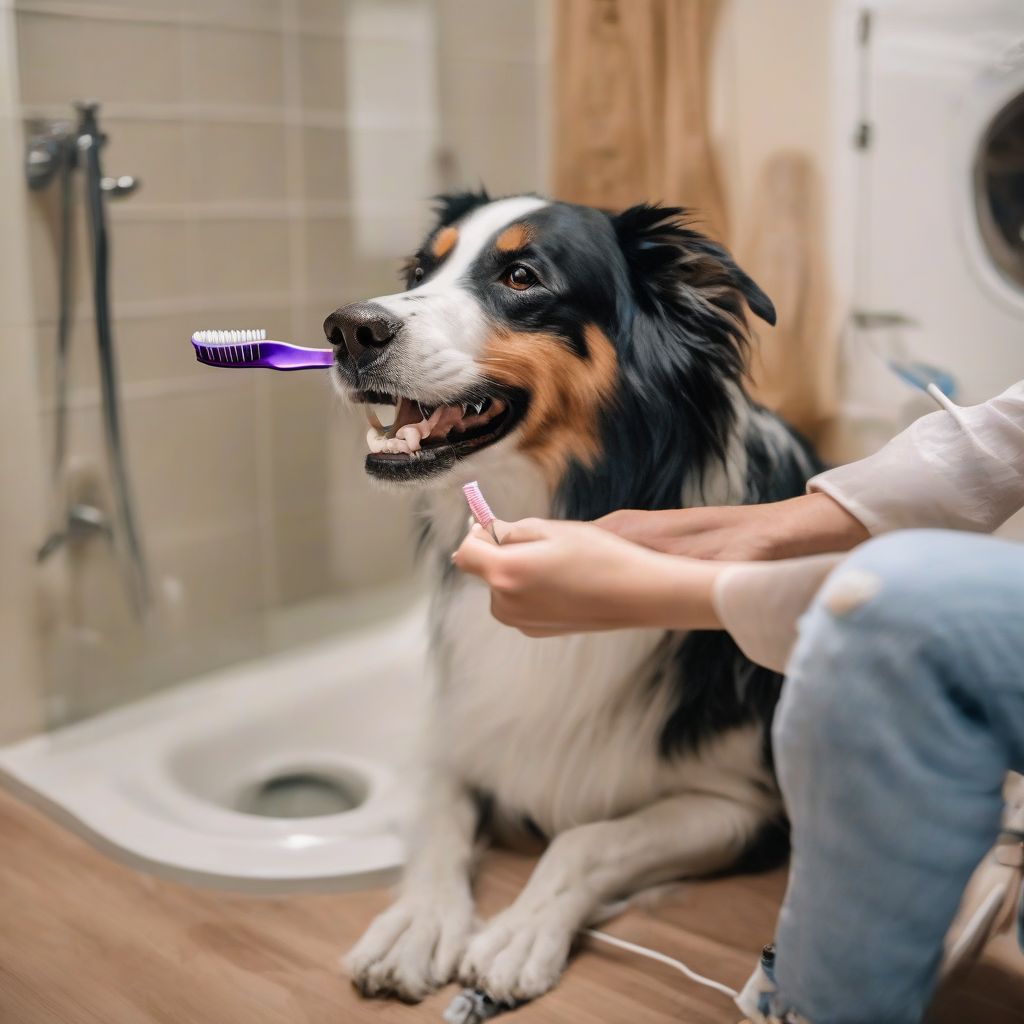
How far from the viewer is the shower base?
5.12 feet

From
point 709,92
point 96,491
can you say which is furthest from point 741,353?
point 96,491

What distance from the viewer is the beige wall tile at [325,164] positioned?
7.14 feet

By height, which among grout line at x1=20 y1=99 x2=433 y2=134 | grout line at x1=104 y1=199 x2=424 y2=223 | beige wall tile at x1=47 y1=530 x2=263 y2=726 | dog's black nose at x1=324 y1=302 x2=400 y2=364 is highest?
grout line at x1=20 y1=99 x2=433 y2=134

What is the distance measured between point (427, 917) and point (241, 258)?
4.07 ft

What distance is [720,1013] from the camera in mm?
1248

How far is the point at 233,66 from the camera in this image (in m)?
2.02

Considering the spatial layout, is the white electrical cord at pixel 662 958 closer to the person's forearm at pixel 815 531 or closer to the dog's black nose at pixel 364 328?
the person's forearm at pixel 815 531

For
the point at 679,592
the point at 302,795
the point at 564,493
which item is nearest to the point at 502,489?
the point at 564,493

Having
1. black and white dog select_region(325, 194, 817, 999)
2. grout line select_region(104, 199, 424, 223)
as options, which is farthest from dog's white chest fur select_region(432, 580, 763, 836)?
grout line select_region(104, 199, 424, 223)

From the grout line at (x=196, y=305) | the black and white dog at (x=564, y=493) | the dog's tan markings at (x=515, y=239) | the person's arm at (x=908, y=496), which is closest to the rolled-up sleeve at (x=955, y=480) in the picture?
the person's arm at (x=908, y=496)

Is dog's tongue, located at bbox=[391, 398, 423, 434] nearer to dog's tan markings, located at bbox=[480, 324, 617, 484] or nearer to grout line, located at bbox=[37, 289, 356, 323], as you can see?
dog's tan markings, located at bbox=[480, 324, 617, 484]

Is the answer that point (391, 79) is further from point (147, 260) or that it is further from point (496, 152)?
point (147, 260)

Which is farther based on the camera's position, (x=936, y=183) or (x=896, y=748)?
(x=936, y=183)

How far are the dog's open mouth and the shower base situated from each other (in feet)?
1.85
